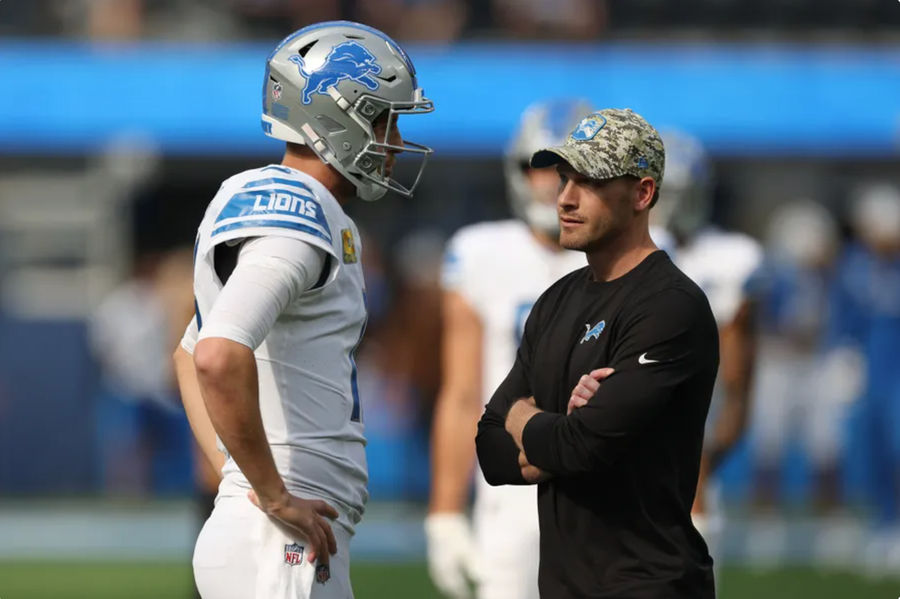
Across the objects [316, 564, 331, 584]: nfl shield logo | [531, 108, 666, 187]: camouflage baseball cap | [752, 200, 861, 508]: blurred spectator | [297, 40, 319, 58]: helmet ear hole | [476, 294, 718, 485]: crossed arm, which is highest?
[752, 200, 861, 508]: blurred spectator

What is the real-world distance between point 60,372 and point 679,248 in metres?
9.65

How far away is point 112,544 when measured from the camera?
1157 centimetres

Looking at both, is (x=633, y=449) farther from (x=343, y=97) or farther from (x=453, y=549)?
(x=453, y=549)

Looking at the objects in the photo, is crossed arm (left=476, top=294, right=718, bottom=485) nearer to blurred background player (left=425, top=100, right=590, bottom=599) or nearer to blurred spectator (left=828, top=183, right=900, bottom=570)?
blurred background player (left=425, top=100, right=590, bottom=599)

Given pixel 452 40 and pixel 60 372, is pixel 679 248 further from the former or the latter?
pixel 60 372

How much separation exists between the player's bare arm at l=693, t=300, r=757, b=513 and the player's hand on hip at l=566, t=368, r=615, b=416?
8.41ft

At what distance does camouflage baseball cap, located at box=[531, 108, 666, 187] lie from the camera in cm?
339

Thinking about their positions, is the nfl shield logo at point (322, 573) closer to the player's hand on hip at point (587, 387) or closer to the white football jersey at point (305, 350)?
the white football jersey at point (305, 350)

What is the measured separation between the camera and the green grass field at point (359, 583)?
8.70m

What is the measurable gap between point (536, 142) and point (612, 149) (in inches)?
68.6

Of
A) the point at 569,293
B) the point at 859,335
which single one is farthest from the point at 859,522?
the point at 569,293

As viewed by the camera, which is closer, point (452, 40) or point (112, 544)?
point (112, 544)

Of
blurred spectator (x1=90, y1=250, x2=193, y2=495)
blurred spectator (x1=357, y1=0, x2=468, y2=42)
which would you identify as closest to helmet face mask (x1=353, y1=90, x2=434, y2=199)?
blurred spectator (x1=90, y1=250, x2=193, y2=495)

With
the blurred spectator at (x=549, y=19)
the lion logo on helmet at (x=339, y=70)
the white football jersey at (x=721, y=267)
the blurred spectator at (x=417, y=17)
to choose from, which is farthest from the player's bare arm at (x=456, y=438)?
the blurred spectator at (x=549, y=19)
